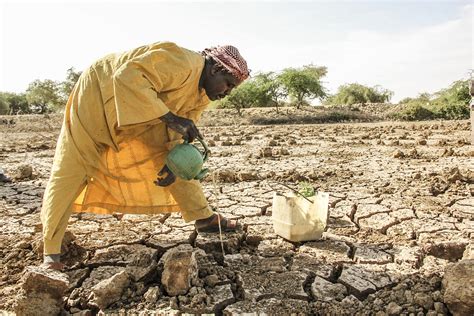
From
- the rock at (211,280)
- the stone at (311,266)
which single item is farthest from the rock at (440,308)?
the rock at (211,280)

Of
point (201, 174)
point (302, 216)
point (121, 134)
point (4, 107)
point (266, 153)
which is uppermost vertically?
point (4, 107)

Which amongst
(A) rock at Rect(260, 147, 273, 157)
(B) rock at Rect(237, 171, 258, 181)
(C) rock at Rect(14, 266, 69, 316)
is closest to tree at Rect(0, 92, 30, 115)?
(A) rock at Rect(260, 147, 273, 157)

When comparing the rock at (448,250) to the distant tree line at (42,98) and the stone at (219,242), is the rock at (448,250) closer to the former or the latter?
the stone at (219,242)

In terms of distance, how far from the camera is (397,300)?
203 cm

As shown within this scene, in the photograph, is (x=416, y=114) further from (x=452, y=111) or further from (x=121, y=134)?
(x=121, y=134)

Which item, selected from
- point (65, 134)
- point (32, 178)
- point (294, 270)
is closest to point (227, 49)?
point (65, 134)

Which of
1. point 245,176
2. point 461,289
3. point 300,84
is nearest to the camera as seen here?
point 461,289

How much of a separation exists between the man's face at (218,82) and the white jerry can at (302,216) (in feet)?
2.67

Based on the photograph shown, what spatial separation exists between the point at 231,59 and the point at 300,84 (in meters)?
19.9

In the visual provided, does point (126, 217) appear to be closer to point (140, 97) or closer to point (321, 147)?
point (140, 97)

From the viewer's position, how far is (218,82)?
2.53 metres

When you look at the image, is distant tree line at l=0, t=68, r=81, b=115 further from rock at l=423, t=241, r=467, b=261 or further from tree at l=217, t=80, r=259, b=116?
rock at l=423, t=241, r=467, b=261

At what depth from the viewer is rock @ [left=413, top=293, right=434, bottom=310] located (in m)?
1.93

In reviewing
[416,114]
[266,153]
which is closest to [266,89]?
[416,114]
